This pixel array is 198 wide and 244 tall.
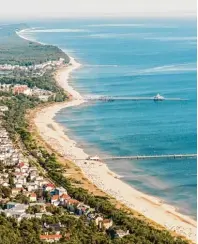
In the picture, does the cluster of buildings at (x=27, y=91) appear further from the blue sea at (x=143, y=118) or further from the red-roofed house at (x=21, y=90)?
the blue sea at (x=143, y=118)

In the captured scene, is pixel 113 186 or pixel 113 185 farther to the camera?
pixel 113 185

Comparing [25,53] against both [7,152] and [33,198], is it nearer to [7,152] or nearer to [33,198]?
[7,152]

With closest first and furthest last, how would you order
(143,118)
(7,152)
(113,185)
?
(113,185) < (7,152) < (143,118)

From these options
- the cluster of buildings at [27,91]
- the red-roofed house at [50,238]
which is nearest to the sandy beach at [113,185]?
the red-roofed house at [50,238]

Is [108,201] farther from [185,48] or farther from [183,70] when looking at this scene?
[185,48]

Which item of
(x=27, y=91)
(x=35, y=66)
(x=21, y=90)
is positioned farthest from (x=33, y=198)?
(x=35, y=66)

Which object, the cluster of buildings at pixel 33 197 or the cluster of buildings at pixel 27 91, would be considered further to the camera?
the cluster of buildings at pixel 27 91

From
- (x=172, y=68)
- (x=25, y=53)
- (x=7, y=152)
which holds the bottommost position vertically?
(x=172, y=68)

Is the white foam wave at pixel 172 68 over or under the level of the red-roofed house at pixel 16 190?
under
